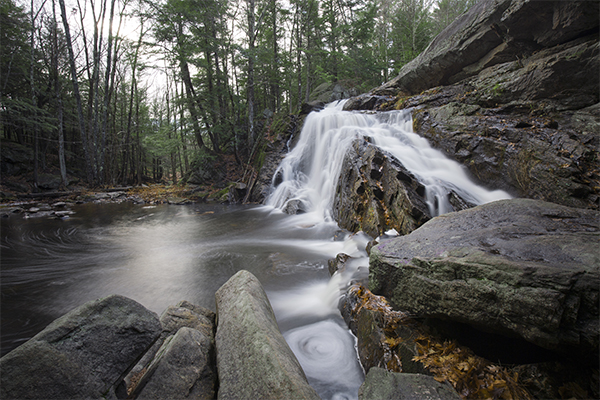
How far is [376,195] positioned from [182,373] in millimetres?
5065

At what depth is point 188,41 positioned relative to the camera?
14414mm

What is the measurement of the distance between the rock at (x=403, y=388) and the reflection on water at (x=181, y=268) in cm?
73

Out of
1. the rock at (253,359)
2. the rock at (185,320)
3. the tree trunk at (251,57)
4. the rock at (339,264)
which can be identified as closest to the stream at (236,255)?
the rock at (339,264)

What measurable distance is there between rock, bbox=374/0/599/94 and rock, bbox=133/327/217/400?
984 cm

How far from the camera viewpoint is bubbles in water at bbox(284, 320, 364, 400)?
240cm

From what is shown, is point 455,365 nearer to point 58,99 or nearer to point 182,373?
point 182,373

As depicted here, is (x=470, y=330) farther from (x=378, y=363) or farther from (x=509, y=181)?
(x=509, y=181)

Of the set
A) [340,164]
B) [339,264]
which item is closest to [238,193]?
[340,164]

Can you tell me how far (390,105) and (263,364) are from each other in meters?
12.7

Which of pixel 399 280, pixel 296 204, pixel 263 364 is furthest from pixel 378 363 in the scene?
pixel 296 204

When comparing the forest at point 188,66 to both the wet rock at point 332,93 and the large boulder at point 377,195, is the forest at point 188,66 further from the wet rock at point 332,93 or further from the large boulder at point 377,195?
the large boulder at point 377,195

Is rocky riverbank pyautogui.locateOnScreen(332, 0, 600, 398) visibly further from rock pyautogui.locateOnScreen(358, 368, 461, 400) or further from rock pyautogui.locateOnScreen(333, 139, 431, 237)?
rock pyautogui.locateOnScreen(358, 368, 461, 400)

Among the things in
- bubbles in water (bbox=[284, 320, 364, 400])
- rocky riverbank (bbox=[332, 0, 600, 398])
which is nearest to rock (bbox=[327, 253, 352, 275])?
rocky riverbank (bbox=[332, 0, 600, 398])

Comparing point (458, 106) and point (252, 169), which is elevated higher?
point (458, 106)
